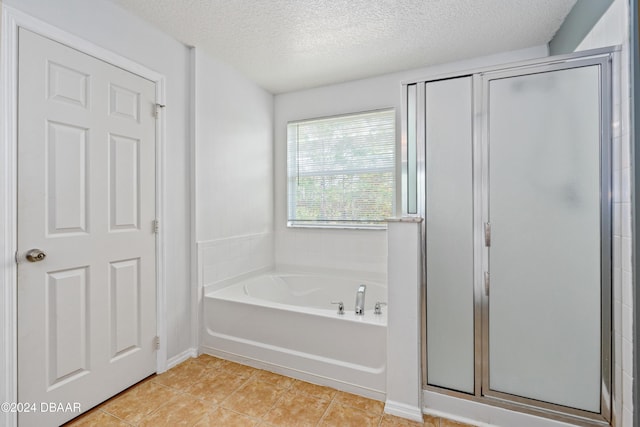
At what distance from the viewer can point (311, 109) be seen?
10.7ft

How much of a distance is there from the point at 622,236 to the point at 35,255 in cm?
275

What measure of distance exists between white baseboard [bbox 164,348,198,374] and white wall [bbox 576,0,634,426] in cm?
258

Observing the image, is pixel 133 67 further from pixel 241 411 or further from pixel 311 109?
pixel 241 411

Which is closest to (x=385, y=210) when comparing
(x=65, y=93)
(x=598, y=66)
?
(x=598, y=66)

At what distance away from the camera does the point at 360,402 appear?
186cm

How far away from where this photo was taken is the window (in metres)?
2.99

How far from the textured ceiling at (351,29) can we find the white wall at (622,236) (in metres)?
0.77

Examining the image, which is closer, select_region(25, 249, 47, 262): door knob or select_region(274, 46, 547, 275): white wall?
select_region(25, 249, 47, 262): door knob

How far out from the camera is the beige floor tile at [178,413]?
5.46 ft

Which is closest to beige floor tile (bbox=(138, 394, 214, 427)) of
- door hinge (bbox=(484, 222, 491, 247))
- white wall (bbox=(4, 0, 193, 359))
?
white wall (bbox=(4, 0, 193, 359))

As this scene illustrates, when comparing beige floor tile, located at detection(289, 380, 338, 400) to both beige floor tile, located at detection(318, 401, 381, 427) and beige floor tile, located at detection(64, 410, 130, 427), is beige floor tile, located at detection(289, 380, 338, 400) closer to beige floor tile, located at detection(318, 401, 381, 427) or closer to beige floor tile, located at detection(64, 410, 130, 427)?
beige floor tile, located at detection(318, 401, 381, 427)

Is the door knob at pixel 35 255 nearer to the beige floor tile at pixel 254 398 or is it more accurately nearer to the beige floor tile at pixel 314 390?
the beige floor tile at pixel 254 398

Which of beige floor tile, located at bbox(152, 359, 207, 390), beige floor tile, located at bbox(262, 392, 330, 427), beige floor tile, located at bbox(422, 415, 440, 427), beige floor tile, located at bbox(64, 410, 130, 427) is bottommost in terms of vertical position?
beige floor tile, located at bbox(262, 392, 330, 427)

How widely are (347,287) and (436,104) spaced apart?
1.90 metres
